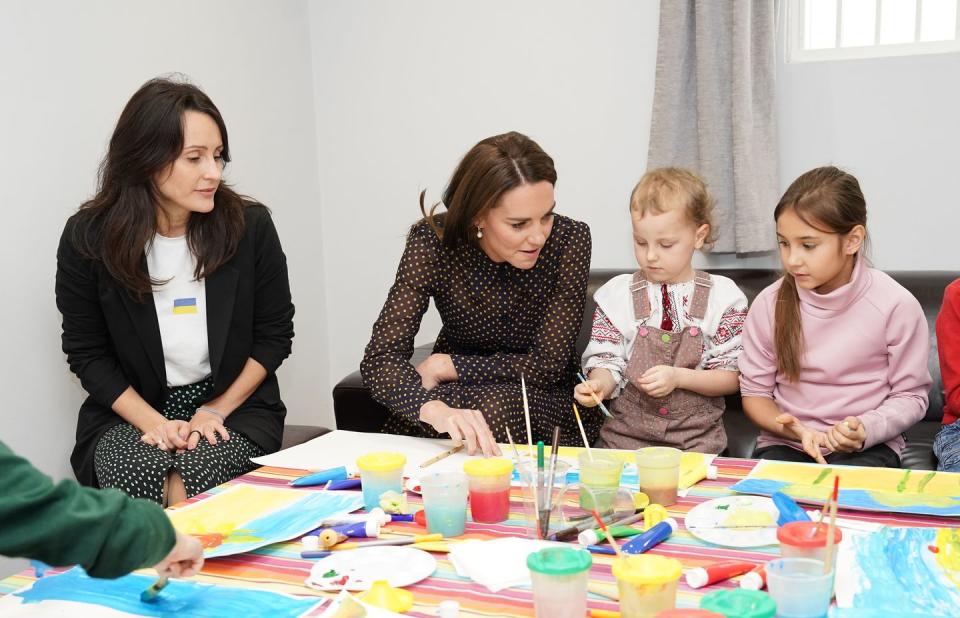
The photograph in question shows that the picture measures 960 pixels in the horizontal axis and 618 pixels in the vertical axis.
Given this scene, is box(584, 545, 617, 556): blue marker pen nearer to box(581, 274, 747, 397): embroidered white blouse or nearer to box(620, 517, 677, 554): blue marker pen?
box(620, 517, 677, 554): blue marker pen

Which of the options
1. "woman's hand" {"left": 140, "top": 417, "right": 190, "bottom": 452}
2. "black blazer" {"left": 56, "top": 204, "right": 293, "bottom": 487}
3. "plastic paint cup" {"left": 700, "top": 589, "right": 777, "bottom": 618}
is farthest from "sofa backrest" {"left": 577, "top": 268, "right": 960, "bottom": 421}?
"plastic paint cup" {"left": 700, "top": 589, "right": 777, "bottom": 618}

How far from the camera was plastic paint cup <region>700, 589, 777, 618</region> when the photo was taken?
3.11ft

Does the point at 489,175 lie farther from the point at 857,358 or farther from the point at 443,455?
the point at 857,358

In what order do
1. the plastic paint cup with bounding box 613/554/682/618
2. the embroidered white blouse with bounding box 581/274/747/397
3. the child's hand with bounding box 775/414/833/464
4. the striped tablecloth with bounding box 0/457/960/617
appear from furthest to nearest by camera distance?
the embroidered white blouse with bounding box 581/274/747/397
the child's hand with bounding box 775/414/833/464
the striped tablecloth with bounding box 0/457/960/617
the plastic paint cup with bounding box 613/554/682/618

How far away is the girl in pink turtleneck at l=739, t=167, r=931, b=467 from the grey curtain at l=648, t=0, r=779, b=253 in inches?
35.3

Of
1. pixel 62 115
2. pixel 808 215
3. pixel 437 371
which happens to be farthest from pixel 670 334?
pixel 62 115

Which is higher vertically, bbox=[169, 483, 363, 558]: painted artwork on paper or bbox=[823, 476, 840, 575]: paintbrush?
bbox=[823, 476, 840, 575]: paintbrush

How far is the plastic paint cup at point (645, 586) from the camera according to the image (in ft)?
3.28

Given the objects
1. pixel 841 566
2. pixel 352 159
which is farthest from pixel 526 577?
pixel 352 159

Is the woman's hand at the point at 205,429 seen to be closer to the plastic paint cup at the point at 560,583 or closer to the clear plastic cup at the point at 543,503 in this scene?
the clear plastic cup at the point at 543,503

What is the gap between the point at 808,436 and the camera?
1.94m

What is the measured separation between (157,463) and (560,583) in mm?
1350

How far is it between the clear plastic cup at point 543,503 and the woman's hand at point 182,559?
48 centimetres

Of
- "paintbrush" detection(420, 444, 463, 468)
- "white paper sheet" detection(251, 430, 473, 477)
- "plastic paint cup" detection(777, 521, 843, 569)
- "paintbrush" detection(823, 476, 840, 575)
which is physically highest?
"paintbrush" detection(823, 476, 840, 575)
